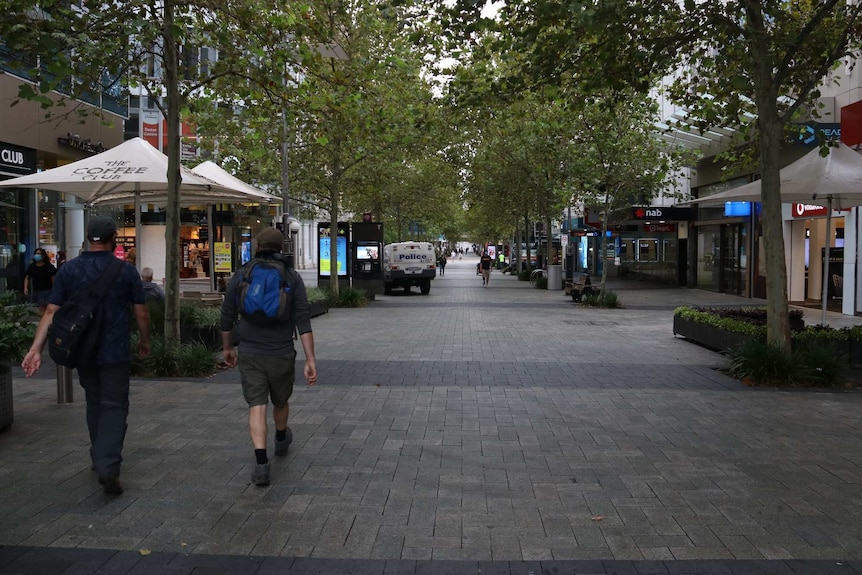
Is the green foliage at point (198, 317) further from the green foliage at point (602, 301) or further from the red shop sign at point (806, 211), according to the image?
the red shop sign at point (806, 211)

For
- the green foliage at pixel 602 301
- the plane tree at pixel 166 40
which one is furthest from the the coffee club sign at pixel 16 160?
the green foliage at pixel 602 301

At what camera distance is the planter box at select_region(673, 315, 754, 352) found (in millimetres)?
10703

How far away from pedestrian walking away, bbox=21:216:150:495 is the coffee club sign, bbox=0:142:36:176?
1432 centimetres

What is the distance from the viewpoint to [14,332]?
6031 mm

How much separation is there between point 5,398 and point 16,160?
13448 millimetres

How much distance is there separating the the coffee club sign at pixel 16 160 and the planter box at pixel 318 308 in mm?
7737

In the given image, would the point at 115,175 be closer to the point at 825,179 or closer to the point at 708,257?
the point at 825,179

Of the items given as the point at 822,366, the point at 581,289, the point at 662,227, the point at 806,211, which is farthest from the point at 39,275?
the point at 662,227

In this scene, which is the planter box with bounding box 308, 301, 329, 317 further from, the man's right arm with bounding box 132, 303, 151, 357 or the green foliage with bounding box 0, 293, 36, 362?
the man's right arm with bounding box 132, 303, 151, 357

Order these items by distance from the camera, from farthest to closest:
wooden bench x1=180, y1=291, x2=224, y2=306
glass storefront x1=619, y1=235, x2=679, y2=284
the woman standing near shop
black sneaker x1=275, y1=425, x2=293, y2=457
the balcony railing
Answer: glass storefront x1=619, y1=235, x2=679, y2=284
the woman standing near shop
wooden bench x1=180, y1=291, x2=224, y2=306
the balcony railing
black sneaker x1=275, y1=425, x2=293, y2=457

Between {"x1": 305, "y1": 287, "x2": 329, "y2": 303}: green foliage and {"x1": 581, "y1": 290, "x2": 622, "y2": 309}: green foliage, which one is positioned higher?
{"x1": 305, "y1": 287, "x2": 329, "y2": 303}: green foliage

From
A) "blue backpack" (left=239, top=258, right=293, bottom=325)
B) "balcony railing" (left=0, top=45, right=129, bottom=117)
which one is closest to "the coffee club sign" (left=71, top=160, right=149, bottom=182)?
"balcony railing" (left=0, top=45, right=129, bottom=117)

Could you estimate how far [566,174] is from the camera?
2373 centimetres

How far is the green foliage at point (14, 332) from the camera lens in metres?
5.97
